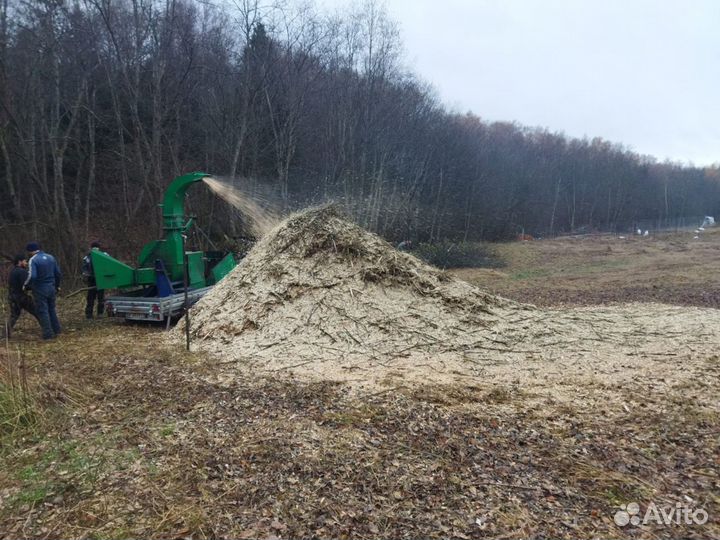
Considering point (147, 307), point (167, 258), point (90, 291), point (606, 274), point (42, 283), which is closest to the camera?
point (42, 283)

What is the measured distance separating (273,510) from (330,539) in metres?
0.47

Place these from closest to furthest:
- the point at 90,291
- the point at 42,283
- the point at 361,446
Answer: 1. the point at 361,446
2. the point at 42,283
3. the point at 90,291

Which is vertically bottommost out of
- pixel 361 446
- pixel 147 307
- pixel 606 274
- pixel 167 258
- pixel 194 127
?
pixel 361 446

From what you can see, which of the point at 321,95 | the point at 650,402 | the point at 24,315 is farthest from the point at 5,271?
the point at 650,402

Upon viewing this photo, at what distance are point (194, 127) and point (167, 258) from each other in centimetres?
1240

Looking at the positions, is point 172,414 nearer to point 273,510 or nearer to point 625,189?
point 273,510

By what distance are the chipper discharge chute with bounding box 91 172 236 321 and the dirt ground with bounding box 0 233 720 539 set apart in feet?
5.33

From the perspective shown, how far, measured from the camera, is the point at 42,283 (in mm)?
7883

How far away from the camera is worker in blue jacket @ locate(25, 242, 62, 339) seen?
776 cm

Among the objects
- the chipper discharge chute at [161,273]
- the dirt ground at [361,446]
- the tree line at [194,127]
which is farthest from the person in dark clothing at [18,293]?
the tree line at [194,127]

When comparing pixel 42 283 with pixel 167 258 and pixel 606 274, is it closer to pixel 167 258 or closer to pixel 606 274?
pixel 167 258

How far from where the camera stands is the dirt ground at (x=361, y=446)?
124 inches

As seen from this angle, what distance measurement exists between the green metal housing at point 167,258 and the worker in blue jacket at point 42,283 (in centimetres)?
76

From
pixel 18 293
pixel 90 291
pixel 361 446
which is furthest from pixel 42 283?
pixel 361 446
